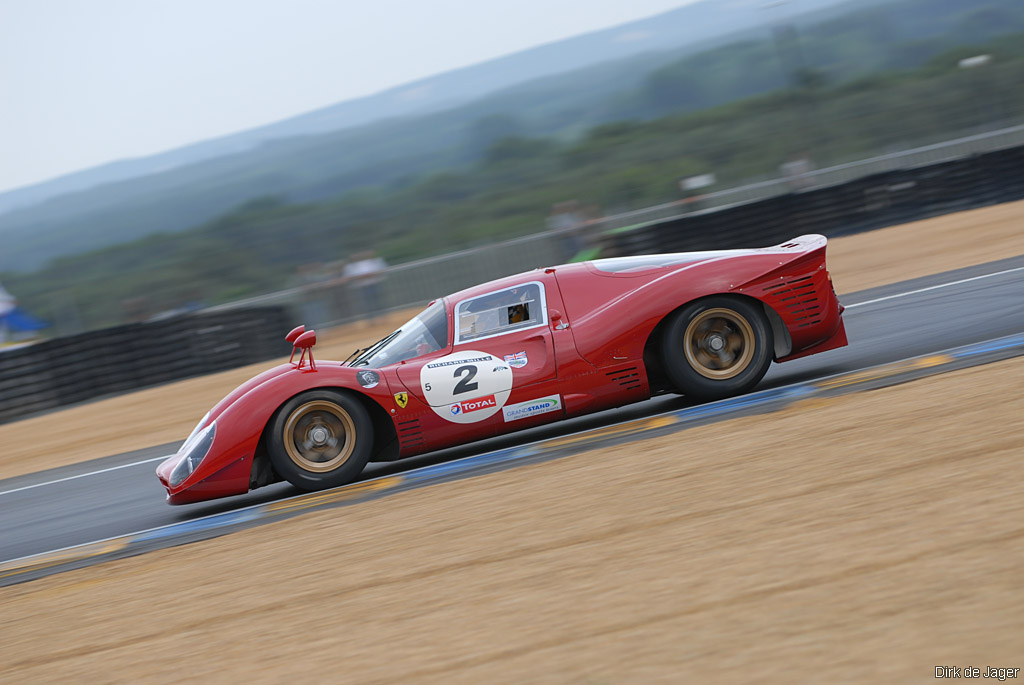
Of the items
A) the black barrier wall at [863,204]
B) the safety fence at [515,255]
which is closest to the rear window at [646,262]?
the safety fence at [515,255]

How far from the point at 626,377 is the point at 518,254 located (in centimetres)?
1122

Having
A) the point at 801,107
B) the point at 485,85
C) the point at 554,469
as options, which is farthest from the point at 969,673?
the point at 485,85

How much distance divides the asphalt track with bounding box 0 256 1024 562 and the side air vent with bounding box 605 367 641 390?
1.47 feet

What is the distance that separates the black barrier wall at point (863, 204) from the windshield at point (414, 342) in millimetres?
9059

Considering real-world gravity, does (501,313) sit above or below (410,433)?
above

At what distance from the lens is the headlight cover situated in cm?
591

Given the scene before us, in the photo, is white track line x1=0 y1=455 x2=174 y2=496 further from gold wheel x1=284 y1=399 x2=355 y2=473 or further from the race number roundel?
the race number roundel

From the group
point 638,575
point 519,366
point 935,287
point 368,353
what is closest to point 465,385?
point 519,366

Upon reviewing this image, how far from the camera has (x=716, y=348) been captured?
6.21m

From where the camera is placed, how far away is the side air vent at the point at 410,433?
19.6ft

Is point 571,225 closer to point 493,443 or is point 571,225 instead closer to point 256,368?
point 256,368

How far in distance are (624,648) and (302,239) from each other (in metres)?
15.1

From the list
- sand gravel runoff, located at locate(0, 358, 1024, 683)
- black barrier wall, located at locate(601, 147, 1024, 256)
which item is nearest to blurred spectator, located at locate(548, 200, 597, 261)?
black barrier wall, located at locate(601, 147, 1024, 256)

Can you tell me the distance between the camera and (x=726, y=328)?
245 inches
